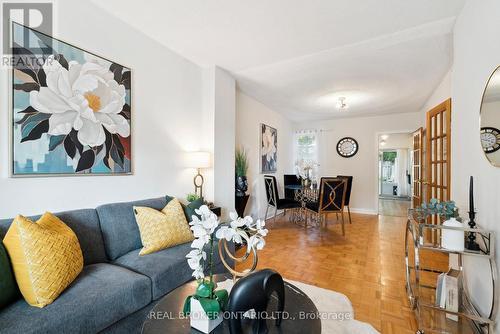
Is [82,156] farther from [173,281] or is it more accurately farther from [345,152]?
[345,152]

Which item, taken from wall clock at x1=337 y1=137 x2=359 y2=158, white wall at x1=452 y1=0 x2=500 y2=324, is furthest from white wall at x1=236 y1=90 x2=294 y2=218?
white wall at x1=452 y1=0 x2=500 y2=324

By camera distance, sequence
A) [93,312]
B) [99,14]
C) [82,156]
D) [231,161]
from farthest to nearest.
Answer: [231,161] < [99,14] < [82,156] < [93,312]

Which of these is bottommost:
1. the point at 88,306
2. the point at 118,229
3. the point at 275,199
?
the point at 88,306

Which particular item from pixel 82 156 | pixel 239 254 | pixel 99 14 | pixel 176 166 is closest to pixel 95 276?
pixel 82 156

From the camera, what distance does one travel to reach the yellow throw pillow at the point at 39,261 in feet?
3.66

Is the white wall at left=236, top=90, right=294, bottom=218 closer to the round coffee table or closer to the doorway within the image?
the round coffee table

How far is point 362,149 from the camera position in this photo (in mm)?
5574

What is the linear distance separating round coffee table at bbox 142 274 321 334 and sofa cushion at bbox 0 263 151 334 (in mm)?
325

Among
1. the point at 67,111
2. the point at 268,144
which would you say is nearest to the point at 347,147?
the point at 268,144

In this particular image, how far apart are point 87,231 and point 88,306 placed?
0.68 metres

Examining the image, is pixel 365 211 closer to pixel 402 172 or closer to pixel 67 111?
pixel 402 172

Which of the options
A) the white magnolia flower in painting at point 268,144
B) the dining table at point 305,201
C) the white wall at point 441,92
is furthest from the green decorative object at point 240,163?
the white wall at point 441,92

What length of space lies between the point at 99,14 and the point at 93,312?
2.27 meters

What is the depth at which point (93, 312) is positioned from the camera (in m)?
1.14
